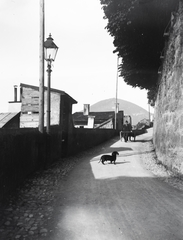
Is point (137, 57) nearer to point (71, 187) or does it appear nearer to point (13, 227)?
point (71, 187)

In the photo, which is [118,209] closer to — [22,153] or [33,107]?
[22,153]

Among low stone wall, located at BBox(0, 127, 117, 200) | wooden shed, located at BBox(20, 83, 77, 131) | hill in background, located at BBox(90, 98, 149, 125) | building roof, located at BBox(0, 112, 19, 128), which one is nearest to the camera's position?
low stone wall, located at BBox(0, 127, 117, 200)

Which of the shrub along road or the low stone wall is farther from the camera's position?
the low stone wall

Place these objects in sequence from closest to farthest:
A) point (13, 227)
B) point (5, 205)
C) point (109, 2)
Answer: point (13, 227) < point (5, 205) < point (109, 2)

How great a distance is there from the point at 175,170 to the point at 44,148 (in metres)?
4.76

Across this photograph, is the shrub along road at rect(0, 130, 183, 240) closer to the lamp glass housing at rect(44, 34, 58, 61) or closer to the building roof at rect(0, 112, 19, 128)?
the lamp glass housing at rect(44, 34, 58, 61)

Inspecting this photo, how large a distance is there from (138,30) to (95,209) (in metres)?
11.5

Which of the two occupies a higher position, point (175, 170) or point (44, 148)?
point (44, 148)

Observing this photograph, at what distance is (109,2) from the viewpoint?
12.4m

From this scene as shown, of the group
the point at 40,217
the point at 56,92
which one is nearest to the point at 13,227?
the point at 40,217

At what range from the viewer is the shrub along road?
3.70 meters

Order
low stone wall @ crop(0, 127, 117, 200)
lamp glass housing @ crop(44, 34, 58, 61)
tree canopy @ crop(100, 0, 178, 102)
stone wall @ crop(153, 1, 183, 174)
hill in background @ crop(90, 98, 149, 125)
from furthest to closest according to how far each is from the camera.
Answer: hill in background @ crop(90, 98, 149, 125) < tree canopy @ crop(100, 0, 178, 102) < lamp glass housing @ crop(44, 34, 58, 61) < stone wall @ crop(153, 1, 183, 174) < low stone wall @ crop(0, 127, 117, 200)

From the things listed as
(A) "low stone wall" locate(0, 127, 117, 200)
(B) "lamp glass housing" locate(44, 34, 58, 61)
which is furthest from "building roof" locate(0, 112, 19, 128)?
(B) "lamp glass housing" locate(44, 34, 58, 61)

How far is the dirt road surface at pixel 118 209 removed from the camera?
367 centimetres
